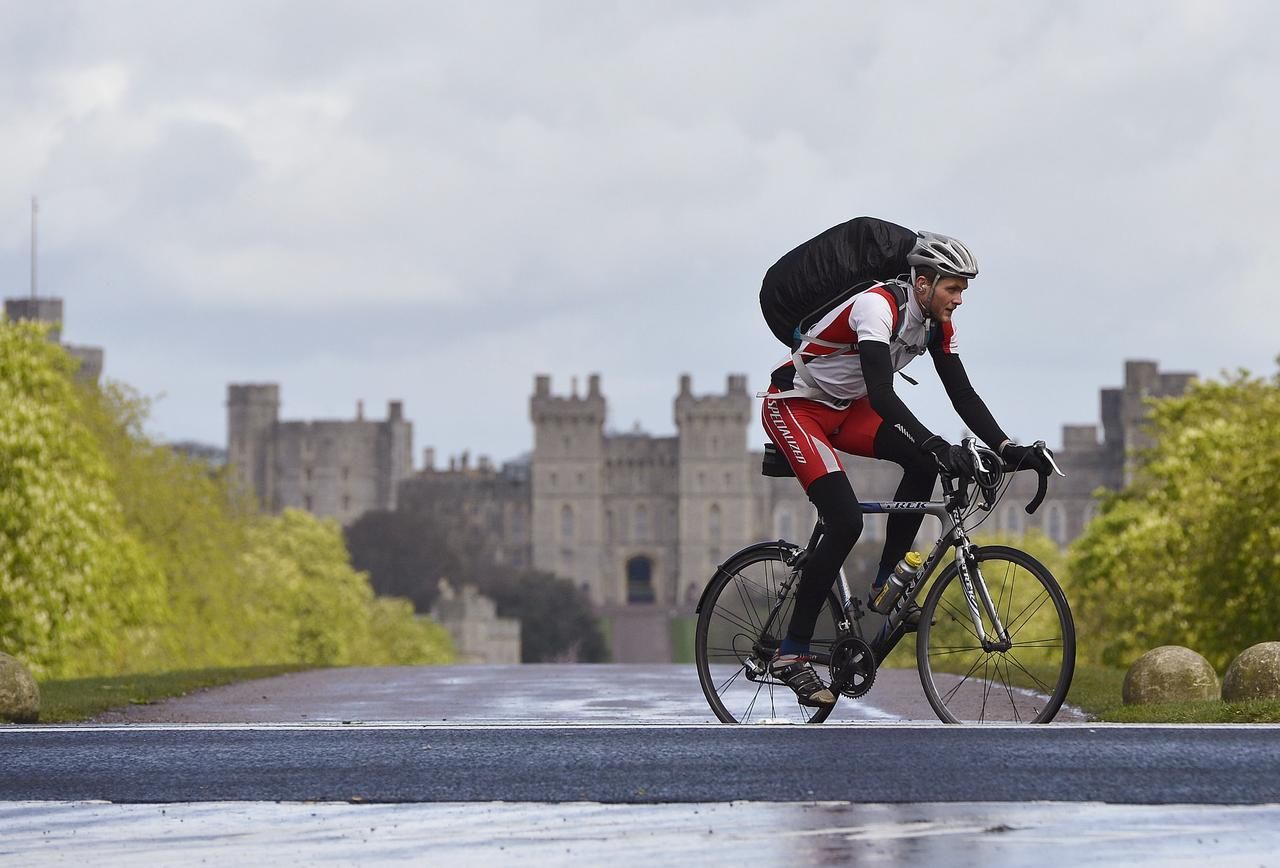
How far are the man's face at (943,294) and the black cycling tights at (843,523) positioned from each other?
1.62 feet

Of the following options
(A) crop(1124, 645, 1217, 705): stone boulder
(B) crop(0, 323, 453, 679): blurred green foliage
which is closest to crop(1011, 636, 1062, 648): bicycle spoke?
(A) crop(1124, 645, 1217, 705): stone boulder

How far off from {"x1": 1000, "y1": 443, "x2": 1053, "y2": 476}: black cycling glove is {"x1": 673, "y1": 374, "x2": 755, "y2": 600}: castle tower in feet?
498

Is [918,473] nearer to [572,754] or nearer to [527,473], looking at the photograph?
[572,754]

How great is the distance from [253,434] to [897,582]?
15740cm

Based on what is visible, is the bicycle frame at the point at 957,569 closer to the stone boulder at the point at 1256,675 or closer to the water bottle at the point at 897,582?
the water bottle at the point at 897,582

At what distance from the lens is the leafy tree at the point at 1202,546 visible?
2933 centimetres

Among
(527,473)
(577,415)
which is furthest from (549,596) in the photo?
(527,473)

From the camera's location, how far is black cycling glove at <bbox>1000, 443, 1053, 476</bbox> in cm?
774

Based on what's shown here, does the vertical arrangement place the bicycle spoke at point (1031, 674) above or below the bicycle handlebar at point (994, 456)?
below

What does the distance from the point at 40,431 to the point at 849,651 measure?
25478 millimetres

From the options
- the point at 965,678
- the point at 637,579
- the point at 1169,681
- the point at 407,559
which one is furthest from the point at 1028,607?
the point at 637,579

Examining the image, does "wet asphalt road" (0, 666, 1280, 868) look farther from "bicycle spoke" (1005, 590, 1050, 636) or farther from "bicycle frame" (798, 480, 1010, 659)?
"bicycle spoke" (1005, 590, 1050, 636)

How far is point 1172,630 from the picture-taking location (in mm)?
33281

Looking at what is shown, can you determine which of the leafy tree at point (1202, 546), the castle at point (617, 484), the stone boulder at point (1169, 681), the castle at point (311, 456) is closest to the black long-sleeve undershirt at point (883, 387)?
the stone boulder at point (1169, 681)
